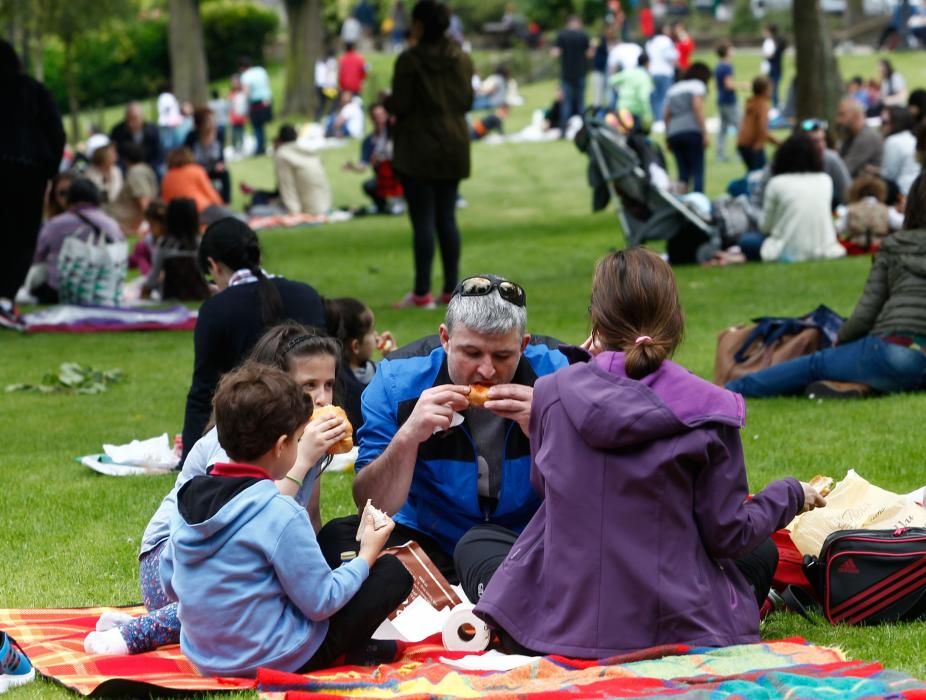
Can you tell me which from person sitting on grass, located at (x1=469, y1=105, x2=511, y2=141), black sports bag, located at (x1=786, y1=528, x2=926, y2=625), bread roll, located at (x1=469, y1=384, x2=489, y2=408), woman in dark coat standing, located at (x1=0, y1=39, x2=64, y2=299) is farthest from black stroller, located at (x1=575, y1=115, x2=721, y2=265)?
person sitting on grass, located at (x1=469, y1=105, x2=511, y2=141)

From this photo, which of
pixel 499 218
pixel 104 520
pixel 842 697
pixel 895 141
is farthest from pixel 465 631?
pixel 499 218

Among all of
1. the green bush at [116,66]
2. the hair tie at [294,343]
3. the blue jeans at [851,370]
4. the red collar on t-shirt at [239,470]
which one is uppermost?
the hair tie at [294,343]

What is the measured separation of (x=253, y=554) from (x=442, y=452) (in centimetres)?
103

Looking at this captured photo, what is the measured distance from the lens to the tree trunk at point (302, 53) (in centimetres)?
3972

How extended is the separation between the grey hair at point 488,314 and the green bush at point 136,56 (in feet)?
132

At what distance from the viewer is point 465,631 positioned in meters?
4.88

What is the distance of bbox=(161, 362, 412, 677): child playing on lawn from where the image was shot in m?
4.44

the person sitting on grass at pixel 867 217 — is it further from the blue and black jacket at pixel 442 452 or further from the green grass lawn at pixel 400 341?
the blue and black jacket at pixel 442 452

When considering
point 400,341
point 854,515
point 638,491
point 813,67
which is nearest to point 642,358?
point 638,491

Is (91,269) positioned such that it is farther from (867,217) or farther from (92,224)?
(867,217)

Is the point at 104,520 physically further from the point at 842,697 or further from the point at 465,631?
the point at 842,697

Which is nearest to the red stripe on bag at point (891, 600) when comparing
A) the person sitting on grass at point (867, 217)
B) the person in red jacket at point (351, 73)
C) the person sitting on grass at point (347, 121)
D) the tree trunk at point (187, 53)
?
the person sitting on grass at point (867, 217)

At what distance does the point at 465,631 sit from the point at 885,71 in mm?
26755

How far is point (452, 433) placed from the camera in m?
5.32
